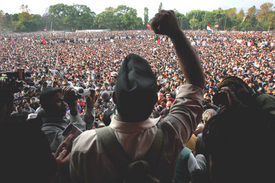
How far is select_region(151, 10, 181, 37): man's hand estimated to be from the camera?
79 cm

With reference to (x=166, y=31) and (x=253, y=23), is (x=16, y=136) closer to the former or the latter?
(x=166, y=31)

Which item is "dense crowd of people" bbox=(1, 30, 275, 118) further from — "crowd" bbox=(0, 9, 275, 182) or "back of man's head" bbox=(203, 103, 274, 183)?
"back of man's head" bbox=(203, 103, 274, 183)

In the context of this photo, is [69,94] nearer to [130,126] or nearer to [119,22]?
[130,126]

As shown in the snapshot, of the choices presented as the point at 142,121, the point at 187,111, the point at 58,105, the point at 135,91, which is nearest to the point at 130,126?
the point at 142,121

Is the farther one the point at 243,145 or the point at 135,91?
the point at 243,145

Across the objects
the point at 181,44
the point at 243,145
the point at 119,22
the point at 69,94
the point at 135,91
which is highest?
the point at 119,22

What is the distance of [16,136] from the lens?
2.54 feet

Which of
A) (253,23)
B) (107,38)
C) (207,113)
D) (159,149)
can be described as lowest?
(207,113)

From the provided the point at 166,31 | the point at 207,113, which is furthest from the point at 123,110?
the point at 207,113

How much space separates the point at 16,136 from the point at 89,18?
63311 millimetres

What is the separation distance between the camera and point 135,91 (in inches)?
29.7

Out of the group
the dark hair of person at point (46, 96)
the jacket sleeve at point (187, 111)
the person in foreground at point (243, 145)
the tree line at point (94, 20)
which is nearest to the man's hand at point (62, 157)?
the jacket sleeve at point (187, 111)

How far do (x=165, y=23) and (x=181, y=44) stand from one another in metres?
0.14

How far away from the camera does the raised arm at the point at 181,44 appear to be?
0.80 metres
